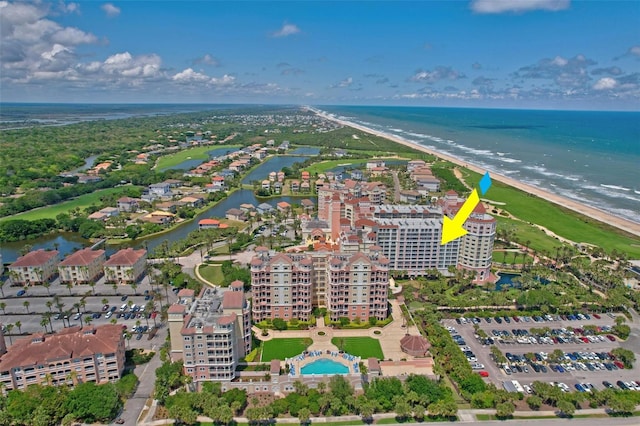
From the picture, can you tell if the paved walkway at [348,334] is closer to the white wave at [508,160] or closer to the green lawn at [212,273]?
the green lawn at [212,273]

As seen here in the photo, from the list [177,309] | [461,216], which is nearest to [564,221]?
[461,216]

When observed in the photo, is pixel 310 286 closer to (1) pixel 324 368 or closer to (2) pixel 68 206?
(1) pixel 324 368

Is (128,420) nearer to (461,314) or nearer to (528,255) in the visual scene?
(461,314)

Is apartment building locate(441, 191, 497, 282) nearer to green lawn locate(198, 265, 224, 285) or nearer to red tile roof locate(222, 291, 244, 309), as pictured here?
red tile roof locate(222, 291, 244, 309)

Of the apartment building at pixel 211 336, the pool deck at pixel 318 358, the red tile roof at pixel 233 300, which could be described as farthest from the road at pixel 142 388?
the pool deck at pixel 318 358

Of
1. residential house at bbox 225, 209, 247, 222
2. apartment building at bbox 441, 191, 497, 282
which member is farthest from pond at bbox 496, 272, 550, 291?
residential house at bbox 225, 209, 247, 222
